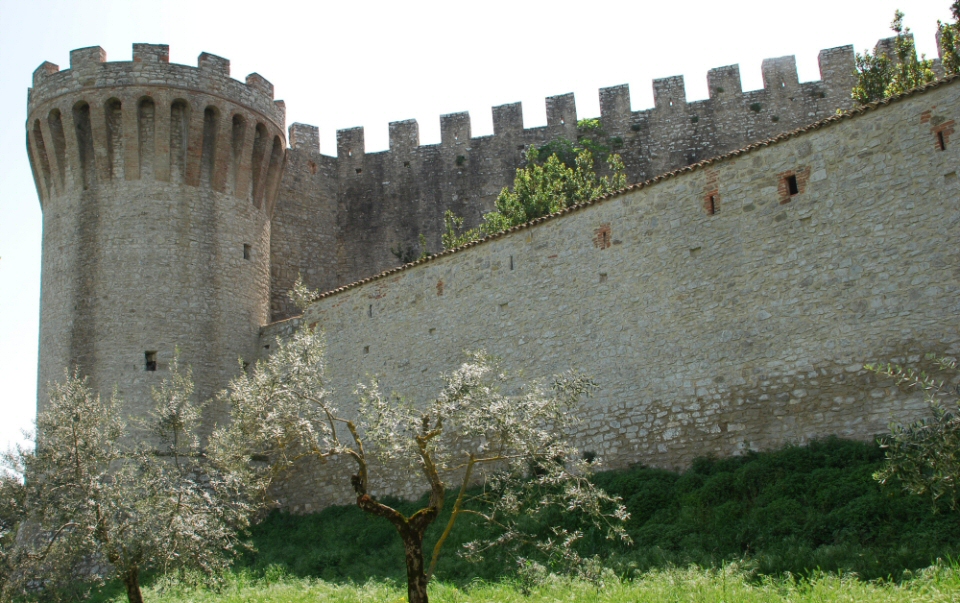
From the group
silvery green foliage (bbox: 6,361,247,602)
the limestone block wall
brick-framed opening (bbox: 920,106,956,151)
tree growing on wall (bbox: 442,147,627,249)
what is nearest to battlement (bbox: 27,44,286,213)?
tree growing on wall (bbox: 442,147,627,249)

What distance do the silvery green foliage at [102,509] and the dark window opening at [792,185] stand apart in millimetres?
8756

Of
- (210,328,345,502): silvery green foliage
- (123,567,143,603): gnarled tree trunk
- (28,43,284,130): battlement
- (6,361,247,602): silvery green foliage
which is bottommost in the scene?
(123,567,143,603): gnarled tree trunk

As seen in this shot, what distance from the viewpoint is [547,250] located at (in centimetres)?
1630

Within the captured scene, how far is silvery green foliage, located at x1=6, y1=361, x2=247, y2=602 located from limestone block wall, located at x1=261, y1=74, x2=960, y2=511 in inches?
208

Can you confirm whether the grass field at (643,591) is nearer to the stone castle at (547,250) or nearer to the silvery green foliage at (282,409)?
the silvery green foliage at (282,409)

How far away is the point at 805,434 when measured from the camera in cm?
1293

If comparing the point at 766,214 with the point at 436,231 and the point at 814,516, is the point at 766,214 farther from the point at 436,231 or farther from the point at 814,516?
the point at 436,231

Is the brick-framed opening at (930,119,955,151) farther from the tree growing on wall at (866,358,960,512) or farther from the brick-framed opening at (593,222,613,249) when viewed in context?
the tree growing on wall at (866,358,960,512)

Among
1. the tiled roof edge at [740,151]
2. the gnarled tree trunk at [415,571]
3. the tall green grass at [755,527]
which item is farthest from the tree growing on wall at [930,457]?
the tiled roof edge at [740,151]

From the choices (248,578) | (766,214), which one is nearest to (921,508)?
(766,214)

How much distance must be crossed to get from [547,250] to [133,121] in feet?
30.3

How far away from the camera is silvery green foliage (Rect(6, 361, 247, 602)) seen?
11914 millimetres

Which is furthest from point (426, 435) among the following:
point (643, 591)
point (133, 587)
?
point (133, 587)

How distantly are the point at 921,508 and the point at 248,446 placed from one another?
8304mm
